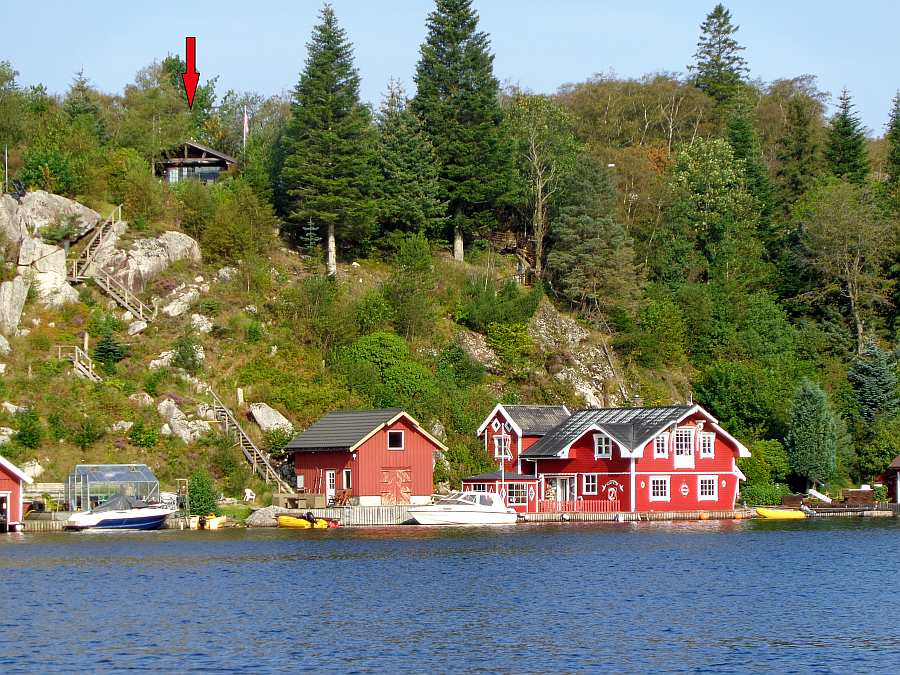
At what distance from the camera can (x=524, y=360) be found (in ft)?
277

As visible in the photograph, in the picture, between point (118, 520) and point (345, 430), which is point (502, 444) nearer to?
point (345, 430)

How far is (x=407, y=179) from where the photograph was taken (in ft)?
300

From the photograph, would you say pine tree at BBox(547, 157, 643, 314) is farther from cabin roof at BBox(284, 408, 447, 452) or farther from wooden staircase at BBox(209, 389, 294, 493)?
wooden staircase at BBox(209, 389, 294, 493)

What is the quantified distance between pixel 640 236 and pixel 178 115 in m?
38.4

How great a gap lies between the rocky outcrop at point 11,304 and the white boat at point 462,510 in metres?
25.8

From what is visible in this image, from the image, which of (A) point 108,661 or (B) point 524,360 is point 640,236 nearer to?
(B) point 524,360

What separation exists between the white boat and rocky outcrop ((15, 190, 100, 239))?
2949 centimetres

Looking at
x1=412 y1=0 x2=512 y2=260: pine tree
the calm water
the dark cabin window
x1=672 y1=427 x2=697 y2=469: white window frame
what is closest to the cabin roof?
the dark cabin window

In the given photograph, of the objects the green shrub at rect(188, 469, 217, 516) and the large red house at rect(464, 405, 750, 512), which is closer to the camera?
the green shrub at rect(188, 469, 217, 516)

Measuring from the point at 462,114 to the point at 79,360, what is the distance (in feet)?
124

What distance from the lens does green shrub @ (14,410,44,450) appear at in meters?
63.0

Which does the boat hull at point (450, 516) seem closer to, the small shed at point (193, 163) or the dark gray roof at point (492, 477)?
the dark gray roof at point (492, 477)

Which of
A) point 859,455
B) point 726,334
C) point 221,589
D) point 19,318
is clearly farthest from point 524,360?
point 221,589

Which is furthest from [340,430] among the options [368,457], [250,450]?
[250,450]
